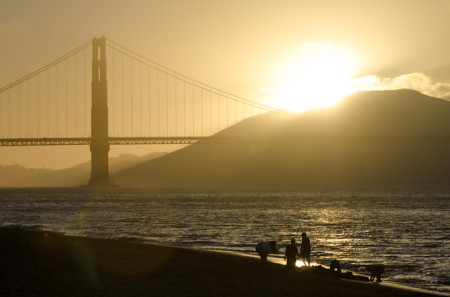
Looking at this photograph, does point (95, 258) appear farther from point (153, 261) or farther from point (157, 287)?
point (157, 287)

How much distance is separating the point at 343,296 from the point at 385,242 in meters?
19.2

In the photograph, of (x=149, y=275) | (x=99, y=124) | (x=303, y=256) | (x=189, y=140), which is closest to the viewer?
(x=149, y=275)

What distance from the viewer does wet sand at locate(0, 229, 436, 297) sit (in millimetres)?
16452

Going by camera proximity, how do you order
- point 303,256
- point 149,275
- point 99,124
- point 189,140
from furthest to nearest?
point 99,124
point 189,140
point 303,256
point 149,275

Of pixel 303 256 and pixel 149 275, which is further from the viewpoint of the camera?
pixel 303 256

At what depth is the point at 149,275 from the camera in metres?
19.1

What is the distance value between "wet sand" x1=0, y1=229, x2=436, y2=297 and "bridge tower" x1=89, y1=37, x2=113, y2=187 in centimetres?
11001

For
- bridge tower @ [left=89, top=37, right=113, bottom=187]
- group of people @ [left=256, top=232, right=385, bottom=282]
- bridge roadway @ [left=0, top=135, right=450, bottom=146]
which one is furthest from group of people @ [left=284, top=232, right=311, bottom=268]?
bridge tower @ [left=89, top=37, right=113, bottom=187]

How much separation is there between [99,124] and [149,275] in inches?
4738

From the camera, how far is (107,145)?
444 ft

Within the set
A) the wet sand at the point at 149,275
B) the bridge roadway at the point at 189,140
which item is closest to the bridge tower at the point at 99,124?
the bridge roadway at the point at 189,140

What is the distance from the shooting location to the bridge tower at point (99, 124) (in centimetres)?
13475

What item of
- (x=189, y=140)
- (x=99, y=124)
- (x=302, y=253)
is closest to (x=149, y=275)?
(x=302, y=253)

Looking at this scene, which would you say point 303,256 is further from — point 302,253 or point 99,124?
point 99,124
